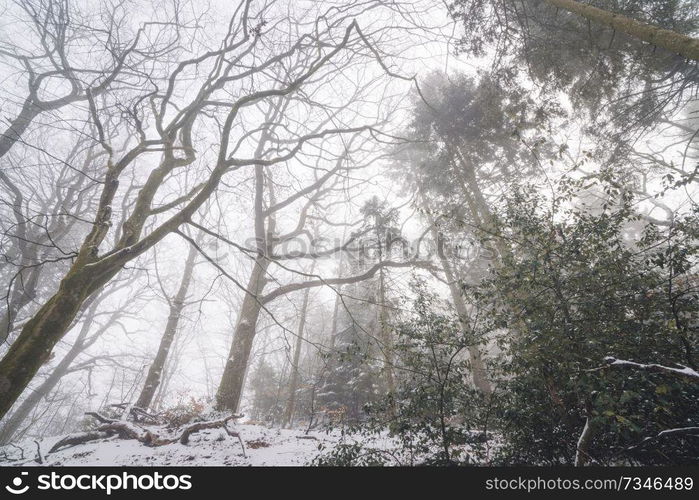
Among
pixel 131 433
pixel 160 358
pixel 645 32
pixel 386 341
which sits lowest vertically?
pixel 131 433

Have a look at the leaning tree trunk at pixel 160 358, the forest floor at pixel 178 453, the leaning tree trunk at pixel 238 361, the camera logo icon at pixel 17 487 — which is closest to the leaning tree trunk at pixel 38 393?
the leaning tree trunk at pixel 160 358

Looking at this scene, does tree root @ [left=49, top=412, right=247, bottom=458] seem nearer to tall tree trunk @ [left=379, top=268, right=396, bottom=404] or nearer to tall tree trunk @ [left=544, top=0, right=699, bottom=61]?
tall tree trunk @ [left=379, top=268, right=396, bottom=404]

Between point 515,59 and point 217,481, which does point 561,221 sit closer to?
point 515,59

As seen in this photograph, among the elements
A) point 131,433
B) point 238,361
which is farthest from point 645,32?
point 131,433

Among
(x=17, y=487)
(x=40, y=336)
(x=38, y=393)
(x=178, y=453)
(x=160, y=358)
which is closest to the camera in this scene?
(x=17, y=487)

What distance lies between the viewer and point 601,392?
270cm

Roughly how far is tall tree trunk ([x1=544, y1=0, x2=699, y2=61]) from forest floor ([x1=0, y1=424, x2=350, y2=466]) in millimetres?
6571

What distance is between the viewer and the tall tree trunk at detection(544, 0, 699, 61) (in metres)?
3.00

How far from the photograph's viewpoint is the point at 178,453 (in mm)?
5016

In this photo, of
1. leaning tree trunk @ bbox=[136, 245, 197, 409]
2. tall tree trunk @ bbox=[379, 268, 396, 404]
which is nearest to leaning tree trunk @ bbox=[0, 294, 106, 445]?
leaning tree trunk @ bbox=[136, 245, 197, 409]

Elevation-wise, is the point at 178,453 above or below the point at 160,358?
below

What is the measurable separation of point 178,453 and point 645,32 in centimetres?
911

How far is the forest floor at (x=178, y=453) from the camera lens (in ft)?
15.0

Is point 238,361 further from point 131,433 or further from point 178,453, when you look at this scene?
point 131,433
